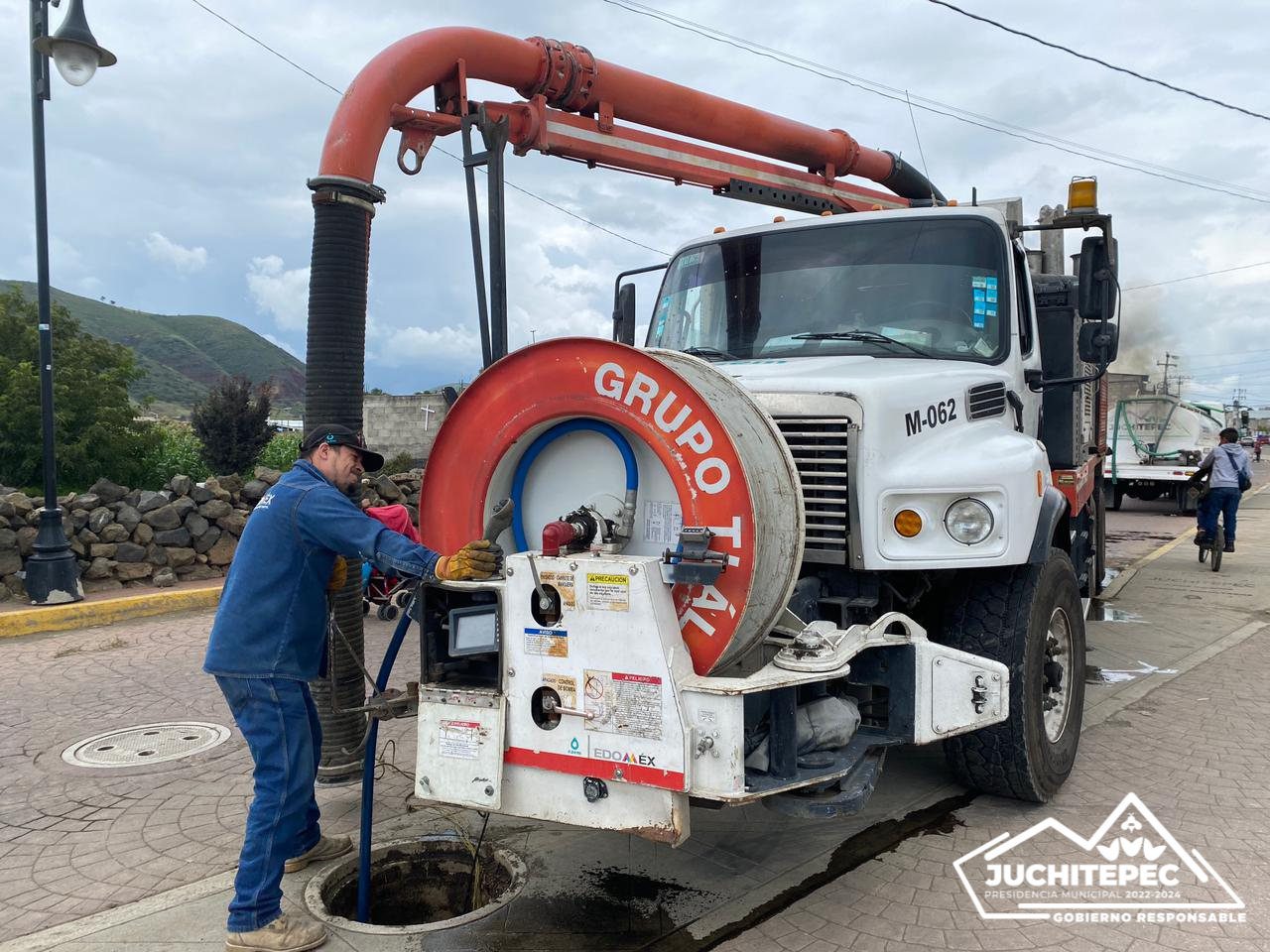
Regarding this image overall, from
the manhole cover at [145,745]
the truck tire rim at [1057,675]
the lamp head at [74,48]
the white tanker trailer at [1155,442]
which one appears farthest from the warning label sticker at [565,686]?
the white tanker trailer at [1155,442]

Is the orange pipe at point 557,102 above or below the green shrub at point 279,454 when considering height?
above

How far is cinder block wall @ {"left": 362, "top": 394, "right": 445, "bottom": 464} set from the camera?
27641 millimetres

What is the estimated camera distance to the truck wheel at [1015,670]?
14.2 ft

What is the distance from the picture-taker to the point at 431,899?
398cm

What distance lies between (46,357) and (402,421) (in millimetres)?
18984

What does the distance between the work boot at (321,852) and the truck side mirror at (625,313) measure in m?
3.40

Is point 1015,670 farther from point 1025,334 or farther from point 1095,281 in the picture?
point 1095,281

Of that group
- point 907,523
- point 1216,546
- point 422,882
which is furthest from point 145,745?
point 1216,546

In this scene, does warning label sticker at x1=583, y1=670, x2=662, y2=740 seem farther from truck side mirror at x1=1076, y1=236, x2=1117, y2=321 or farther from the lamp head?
the lamp head

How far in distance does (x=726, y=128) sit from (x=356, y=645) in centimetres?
506

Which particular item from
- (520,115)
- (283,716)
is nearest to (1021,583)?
(283,716)

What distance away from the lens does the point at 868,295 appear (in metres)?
4.93

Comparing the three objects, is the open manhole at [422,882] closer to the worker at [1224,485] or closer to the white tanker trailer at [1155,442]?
the worker at [1224,485]

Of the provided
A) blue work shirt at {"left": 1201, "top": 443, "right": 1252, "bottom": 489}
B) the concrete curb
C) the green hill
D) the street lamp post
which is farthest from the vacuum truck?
the green hill
